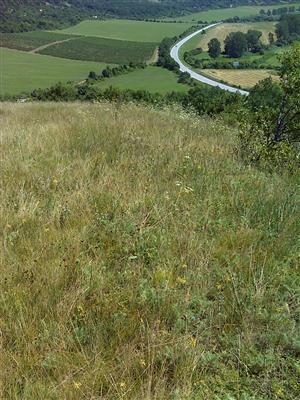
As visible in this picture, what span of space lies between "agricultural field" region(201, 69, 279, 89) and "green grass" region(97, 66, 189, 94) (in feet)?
33.8

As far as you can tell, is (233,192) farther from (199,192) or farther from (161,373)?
(161,373)

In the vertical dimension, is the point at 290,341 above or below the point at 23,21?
below

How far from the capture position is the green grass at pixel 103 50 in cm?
10312

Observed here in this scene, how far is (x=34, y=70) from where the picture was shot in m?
84.9

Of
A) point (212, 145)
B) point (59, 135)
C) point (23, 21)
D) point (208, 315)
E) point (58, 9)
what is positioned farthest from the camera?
point (58, 9)

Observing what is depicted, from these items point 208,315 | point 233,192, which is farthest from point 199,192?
point 208,315

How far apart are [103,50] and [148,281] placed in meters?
120

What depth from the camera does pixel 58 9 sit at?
193m

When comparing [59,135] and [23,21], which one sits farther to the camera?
[23,21]

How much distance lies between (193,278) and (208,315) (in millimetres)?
327

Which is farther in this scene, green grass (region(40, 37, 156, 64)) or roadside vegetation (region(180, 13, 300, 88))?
green grass (region(40, 37, 156, 64))

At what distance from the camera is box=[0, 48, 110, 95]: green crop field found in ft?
236

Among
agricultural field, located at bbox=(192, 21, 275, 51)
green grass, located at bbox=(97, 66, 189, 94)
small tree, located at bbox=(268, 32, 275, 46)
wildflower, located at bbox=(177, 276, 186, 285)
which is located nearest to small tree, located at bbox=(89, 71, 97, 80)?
green grass, located at bbox=(97, 66, 189, 94)

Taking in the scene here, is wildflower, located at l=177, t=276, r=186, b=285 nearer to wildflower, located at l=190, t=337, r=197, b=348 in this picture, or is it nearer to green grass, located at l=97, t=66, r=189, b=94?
wildflower, located at l=190, t=337, r=197, b=348
